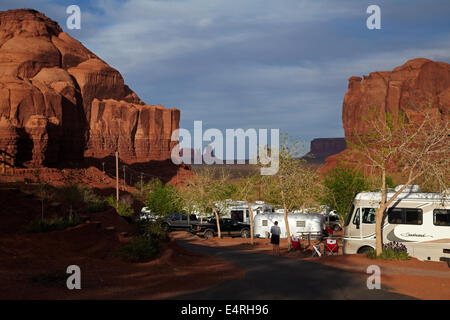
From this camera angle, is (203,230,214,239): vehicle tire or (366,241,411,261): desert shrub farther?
(203,230,214,239): vehicle tire

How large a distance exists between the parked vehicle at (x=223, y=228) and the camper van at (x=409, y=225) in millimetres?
18232

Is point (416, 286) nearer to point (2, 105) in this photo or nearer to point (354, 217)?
point (354, 217)

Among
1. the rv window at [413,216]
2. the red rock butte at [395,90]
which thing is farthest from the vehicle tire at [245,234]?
the red rock butte at [395,90]

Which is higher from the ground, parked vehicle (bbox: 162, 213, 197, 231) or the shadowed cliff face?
the shadowed cliff face

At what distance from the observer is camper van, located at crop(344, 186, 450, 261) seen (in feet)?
62.2

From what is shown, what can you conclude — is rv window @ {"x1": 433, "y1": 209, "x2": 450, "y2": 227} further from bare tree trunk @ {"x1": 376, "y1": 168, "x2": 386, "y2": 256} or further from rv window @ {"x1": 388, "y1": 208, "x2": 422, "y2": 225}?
bare tree trunk @ {"x1": 376, "y1": 168, "x2": 386, "y2": 256}

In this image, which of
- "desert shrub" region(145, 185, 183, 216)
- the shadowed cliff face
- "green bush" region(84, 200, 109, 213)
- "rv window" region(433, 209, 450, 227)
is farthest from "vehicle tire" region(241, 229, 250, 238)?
the shadowed cliff face

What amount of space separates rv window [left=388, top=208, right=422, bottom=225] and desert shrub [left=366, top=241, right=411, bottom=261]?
45.5 inches

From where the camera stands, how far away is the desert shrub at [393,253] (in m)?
17.4

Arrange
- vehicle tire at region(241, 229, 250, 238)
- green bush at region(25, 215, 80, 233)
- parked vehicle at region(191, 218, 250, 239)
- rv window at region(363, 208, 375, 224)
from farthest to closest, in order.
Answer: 1. vehicle tire at region(241, 229, 250, 238)
2. parked vehicle at region(191, 218, 250, 239)
3. rv window at region(363, 208, 375, 224)
4. green bush at region(25, 215, 80, 233)

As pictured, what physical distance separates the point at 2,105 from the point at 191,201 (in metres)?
50.4

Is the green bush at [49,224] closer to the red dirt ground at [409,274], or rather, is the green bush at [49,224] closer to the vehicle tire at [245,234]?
the red dirt ground at [409,274]

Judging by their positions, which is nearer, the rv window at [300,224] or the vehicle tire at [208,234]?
the rv window at [300,224]
